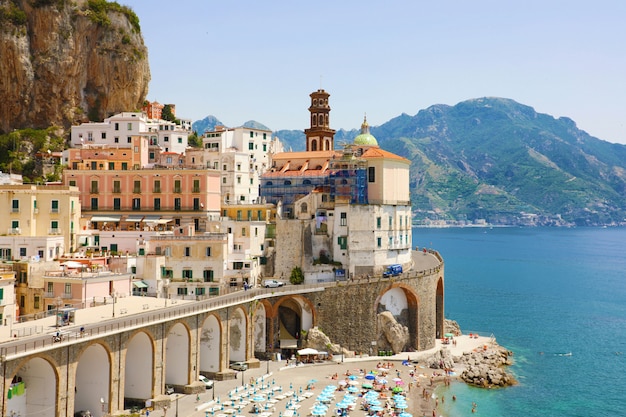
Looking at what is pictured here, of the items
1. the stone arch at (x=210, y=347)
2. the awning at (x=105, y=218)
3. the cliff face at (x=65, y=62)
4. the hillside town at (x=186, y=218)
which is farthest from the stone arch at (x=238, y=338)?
the cliff face at (x=65, y=62)

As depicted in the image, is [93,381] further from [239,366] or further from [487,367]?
[487,367]

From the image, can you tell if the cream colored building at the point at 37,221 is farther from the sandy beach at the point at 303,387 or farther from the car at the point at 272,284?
the sandy beach at the point at 303,387

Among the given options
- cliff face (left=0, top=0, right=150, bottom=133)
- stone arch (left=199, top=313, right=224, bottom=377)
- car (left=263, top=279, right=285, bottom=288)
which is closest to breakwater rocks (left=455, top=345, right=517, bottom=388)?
car (left=263, top=279, right=285, bottom=288)

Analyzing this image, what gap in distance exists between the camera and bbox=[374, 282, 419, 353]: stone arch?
71.7 metres

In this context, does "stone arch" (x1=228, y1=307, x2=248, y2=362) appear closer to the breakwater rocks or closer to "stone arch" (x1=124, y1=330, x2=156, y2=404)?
"stone arch" (x1=124, y1=330, x2=156, y2=404)

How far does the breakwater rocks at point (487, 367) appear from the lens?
6519 cm

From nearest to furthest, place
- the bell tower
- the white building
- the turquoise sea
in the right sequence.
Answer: the turquoise sea → the white building → the bell tower

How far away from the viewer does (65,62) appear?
90.9 meters

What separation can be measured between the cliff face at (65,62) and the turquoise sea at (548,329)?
60.9 meters

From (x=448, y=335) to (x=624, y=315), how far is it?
40.2 meters

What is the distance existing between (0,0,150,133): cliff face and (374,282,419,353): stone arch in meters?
49.6

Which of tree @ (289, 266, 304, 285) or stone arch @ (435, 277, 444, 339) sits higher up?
tree @ (289, 266, 304, 285)

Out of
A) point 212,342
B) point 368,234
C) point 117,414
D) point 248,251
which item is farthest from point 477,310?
point 117,414

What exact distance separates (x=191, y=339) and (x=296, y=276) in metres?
20.8
